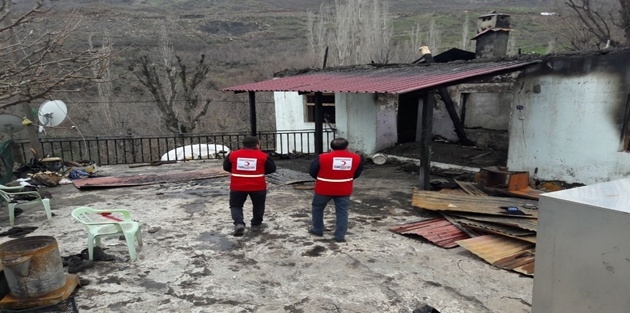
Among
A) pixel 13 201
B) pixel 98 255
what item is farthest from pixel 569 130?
pixel 13 201

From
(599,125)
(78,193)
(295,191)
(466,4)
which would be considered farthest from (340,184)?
(466,4)

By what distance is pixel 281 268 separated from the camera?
488cm

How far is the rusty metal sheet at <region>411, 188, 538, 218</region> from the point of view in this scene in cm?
646

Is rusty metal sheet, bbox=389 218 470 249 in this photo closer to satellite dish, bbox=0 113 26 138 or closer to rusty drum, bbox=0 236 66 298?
rusty drum, bbox=0 236 66 298

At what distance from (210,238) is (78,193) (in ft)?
15.7

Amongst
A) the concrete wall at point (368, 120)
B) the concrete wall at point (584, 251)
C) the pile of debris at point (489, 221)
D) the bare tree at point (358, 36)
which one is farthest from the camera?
the bare tree at point (358, 36)

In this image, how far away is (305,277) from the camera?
15.2ft

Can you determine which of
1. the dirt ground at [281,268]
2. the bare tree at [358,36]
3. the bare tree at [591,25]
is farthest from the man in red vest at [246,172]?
the bare tree at [358,36]

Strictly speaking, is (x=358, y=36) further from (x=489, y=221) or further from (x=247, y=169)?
(x=247, y=169)

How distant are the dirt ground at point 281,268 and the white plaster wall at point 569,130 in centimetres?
350

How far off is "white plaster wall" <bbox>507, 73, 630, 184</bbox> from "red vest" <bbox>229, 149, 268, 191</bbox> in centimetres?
644

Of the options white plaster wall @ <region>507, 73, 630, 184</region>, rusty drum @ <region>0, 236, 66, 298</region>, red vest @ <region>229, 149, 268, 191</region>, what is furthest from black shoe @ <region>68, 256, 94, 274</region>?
white plaster wall @ <region>507, 73, 630, 184</region>

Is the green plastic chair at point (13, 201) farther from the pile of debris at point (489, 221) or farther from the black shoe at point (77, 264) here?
the pile of debris at point (489, 221)

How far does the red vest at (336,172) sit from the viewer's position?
547cm
